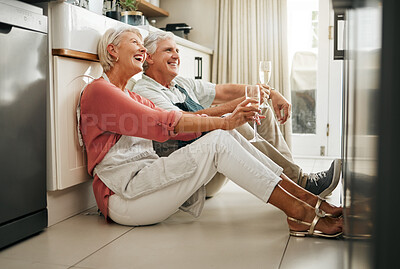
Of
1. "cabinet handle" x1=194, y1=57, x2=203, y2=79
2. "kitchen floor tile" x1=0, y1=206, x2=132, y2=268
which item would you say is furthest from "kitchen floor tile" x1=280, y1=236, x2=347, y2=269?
"cabinet handle" x1=194, y1=57, x2=203, y2=79

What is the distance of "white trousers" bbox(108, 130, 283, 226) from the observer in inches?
67.1

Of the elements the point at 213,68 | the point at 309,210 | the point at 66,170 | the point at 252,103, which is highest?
the point at 213,68

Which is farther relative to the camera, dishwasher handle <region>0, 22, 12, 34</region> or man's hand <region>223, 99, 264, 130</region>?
man's hand <region>223, 99, 264, 130</region>

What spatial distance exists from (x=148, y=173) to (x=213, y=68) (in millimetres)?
2681

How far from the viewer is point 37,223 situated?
1756mm

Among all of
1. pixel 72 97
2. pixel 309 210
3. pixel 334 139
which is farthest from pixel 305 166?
pixel 72 97

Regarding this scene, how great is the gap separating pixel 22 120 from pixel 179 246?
0.75 metres

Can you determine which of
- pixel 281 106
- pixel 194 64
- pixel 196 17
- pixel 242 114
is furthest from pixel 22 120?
pixel 196 17

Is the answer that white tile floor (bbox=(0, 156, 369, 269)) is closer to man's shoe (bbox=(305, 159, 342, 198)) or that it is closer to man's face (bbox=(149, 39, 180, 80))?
man's shoe (bbox=(305, 159, 342, 198))

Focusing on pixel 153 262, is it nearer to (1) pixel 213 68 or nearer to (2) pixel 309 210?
(2) pixel 309 210

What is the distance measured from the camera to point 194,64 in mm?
3791

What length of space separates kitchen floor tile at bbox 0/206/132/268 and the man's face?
0.80 m

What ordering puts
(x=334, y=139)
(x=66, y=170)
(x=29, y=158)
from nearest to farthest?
(x=29, y=158) → (x=66, y=170) → (x=334, y=139)

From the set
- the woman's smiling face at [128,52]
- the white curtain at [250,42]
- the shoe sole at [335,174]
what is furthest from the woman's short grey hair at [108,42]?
the white curtain at [250,42]
